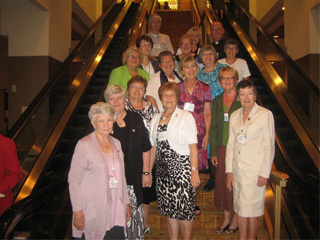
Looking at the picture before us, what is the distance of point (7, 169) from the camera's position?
3016 millimetres

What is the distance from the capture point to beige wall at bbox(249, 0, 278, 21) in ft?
33.3

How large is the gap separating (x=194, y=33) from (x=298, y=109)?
2.28 meters

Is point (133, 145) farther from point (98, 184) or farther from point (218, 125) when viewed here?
point (218, 125)

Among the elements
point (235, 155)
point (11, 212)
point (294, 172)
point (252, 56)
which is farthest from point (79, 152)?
point (252, 56)

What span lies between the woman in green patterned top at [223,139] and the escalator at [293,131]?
610 mm

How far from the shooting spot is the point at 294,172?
108 inches

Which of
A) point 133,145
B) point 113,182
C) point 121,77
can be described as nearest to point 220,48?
point 121,77

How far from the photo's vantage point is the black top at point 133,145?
110 inches

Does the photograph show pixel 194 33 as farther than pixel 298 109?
Yes

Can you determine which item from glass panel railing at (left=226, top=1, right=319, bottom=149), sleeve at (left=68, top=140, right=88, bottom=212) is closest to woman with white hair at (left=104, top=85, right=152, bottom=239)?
sleeve at (left=68, top=140, right=88, bottom=212)

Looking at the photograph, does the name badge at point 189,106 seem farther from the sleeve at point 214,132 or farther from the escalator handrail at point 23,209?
the escalator handrail at point 23,209

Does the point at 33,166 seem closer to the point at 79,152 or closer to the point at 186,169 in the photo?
the point at 79,152

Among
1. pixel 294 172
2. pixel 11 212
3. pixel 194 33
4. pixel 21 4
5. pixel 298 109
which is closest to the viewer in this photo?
pixel 11 212

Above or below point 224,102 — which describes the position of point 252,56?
above
